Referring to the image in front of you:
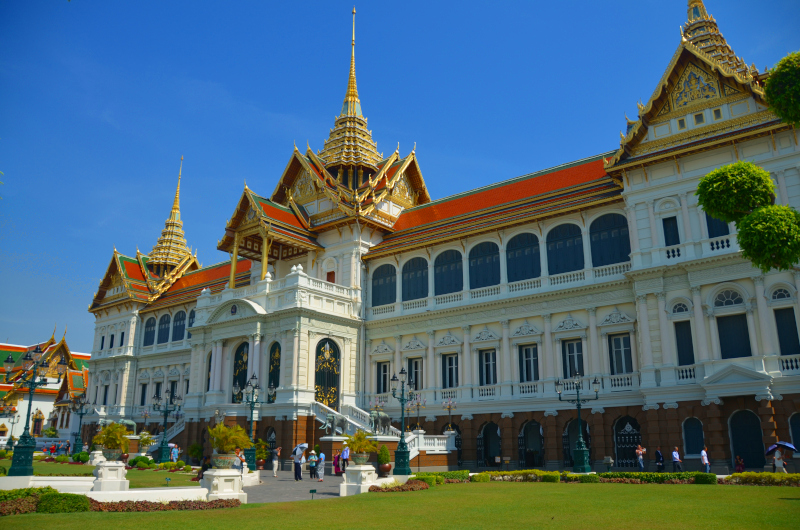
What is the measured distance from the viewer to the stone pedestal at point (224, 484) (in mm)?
16469

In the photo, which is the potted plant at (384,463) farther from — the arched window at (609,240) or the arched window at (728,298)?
the arched window at (728,298)

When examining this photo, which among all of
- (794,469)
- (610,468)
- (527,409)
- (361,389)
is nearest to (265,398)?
(361,389)

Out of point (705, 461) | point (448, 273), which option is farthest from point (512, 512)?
point (448, 273)

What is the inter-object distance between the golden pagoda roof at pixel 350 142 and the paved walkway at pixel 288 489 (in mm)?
22488

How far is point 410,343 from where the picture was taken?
3397 centimetres

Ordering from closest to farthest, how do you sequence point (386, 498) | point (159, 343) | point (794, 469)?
1. point (386, 498)
2. point (794, 469)
3. point (159, 343)

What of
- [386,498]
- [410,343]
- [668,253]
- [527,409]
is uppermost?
[668,253]

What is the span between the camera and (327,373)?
33625 mm

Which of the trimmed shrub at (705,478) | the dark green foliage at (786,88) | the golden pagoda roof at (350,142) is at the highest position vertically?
the golden pagoda roof at (350,142)

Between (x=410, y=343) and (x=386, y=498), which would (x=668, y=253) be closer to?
(x=410, y=343)

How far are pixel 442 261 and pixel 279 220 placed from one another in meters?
9.87

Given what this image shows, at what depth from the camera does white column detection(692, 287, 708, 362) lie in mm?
24344

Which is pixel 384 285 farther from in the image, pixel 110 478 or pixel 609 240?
pixel 110 478

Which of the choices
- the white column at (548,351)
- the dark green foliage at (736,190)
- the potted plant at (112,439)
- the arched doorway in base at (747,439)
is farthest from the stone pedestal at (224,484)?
the arched doorway in base at (747,439)
